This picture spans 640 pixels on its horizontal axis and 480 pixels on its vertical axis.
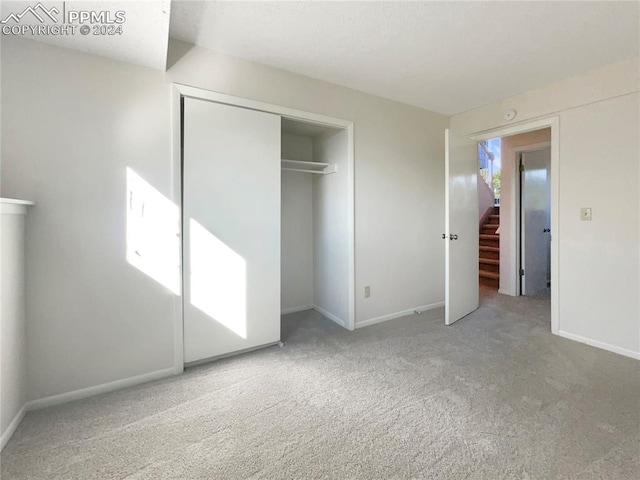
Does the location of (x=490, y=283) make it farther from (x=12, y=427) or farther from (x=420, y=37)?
(x=12, y=427)

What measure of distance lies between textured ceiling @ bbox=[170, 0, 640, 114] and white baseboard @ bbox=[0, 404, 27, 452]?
7.83 ft

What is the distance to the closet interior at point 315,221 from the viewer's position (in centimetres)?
291

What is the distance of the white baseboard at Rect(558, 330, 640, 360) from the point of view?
7.36 ft

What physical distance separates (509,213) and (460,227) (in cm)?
154

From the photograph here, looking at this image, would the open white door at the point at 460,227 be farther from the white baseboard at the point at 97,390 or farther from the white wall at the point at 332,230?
the white baseboard at the point at 97,390

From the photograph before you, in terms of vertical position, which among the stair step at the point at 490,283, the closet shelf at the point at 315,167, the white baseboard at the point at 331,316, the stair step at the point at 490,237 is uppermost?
the closet shelf at the point at 315,167

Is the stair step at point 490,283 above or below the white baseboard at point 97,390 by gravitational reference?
above

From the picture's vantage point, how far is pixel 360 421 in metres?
1.52

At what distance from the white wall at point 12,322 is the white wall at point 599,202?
3949mm

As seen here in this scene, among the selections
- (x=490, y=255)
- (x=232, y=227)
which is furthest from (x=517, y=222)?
(x=232, y=227)

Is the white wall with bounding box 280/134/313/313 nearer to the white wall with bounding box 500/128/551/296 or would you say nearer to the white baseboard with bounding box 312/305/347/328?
the white baseboard with bounding box 312/305/347/328

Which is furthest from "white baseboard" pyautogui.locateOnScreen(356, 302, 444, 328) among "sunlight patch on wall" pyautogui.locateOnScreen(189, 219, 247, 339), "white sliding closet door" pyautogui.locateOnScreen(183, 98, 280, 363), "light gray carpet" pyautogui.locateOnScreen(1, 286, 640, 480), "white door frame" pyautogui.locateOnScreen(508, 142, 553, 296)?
"white door frame" pyautogui.locateOnScreen(508, 142, 553, 296)

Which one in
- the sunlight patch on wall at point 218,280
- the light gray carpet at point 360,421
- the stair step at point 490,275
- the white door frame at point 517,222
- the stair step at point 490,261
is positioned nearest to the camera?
the light gray carpet at point 360,421

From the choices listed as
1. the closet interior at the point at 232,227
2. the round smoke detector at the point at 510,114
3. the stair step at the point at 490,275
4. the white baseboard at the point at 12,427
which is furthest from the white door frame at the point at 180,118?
the stair step at the point at 490,275
